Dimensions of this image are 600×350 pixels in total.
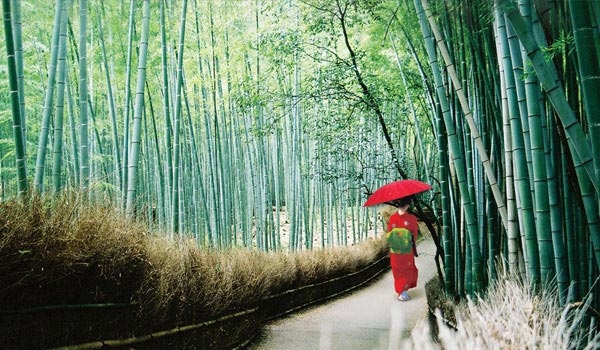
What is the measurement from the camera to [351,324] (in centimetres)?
467

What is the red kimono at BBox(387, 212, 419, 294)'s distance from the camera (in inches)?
203

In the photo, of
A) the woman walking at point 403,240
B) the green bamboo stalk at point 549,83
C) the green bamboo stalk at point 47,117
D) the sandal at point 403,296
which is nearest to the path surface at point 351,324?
the sandal at point 403,296

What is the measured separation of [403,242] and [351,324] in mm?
1033

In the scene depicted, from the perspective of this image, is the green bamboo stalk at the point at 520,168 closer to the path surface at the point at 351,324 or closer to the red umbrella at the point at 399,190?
the path surface at the point at 351,324

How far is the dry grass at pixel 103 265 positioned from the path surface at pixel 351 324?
0.54 m

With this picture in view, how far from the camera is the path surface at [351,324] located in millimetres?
3834

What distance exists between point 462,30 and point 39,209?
245 cm

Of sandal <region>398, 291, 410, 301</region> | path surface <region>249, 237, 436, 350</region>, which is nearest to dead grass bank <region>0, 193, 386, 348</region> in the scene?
path surface <region>249, 237, 436, 350</region>

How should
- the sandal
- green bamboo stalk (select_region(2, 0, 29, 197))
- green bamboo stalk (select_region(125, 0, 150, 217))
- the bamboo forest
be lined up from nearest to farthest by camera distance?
the bamboo forest
green bamboo stalk (select_region(2, 0, 29, 197))
green bamboo stalk (select_region(125, 0, 150, 217))
the sandal

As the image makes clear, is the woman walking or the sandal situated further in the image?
the sandal

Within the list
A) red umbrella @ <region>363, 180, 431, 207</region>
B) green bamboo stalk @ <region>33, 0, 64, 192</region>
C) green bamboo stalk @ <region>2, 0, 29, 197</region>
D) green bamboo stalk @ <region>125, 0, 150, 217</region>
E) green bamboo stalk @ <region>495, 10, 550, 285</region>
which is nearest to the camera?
green bamboo stalk @ <region>495, 10, 550, 285</region>

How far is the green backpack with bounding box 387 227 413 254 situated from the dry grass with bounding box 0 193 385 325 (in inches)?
75.0

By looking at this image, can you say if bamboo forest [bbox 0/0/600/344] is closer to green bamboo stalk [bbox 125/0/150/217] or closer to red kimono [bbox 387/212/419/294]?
green bamboo stalk [bbox 125/0/150/217]

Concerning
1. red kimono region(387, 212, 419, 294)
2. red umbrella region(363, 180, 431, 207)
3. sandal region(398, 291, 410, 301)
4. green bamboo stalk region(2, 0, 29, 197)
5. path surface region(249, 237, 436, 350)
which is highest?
green bamboo stalk region(2, 0, 29, 197)
